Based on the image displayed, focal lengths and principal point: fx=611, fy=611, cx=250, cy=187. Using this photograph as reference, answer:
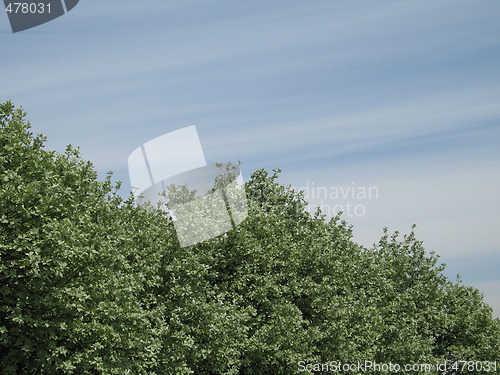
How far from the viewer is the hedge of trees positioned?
23703 millimetres

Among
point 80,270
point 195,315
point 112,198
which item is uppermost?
point 112,198

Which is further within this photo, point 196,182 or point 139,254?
point 196,182

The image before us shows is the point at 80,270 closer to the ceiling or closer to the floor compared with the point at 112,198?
closer to the floor

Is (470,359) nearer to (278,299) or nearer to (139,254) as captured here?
(278,299)

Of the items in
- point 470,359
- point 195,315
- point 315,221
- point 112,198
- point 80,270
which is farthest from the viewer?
point 470,359

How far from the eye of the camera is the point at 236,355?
107 feet

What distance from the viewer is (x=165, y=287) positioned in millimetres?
31875

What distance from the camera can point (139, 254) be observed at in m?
31.7

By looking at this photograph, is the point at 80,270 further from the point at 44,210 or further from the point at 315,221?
the point at 315,221

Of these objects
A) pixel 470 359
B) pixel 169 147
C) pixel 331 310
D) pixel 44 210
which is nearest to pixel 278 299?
pixel 331 310

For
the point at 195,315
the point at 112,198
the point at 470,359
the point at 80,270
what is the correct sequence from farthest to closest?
the point at 470,359 < the point at 112,198 < the point at 195,315 < the point at 80,270

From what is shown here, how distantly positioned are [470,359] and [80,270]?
4209cm

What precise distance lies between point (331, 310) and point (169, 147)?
51.2 ft

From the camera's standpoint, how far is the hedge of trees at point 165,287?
23703 millimetres
